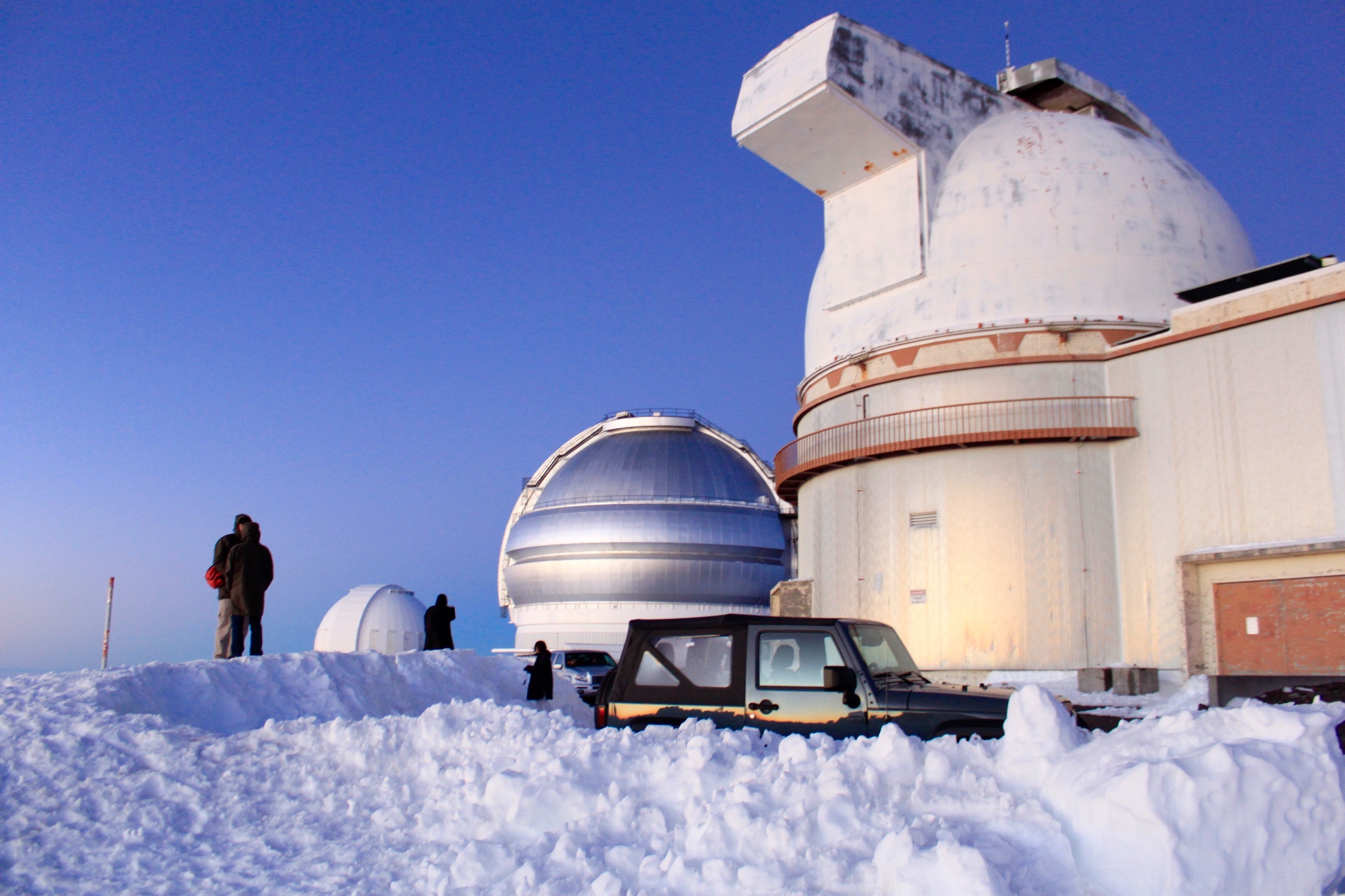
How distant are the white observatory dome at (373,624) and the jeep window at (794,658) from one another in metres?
40.4

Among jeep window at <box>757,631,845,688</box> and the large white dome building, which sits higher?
the large white dome building

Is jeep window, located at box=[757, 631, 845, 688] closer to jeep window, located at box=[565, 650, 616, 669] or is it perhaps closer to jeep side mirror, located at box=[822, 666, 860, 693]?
jeep side mirror, located at box=[822, 666, 860, 693]

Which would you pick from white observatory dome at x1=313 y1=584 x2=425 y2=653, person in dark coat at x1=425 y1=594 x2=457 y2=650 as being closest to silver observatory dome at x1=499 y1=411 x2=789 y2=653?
white observatory dome at x1=313 y1=584 x2=425 y2=653

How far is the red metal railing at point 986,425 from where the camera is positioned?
68.4 ft

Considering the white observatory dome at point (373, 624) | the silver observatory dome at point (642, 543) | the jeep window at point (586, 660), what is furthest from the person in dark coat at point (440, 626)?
the white observatory dome at point (373, 624)

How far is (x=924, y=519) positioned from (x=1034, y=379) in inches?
149

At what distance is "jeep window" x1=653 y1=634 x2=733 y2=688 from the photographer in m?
8.66

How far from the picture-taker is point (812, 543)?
25844 millimetres

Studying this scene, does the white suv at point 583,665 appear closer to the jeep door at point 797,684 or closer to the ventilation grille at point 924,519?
the ventilation grille at point 924,519

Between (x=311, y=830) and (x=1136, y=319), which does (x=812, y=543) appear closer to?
(x=1136, y=319)

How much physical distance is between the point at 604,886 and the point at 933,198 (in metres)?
21.5

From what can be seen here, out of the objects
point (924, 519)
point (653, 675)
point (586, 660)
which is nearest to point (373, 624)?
point (586, 660)

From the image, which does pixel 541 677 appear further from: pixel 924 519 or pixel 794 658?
pixel 924 519

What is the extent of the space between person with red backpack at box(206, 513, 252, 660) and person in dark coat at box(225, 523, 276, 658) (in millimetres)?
67
